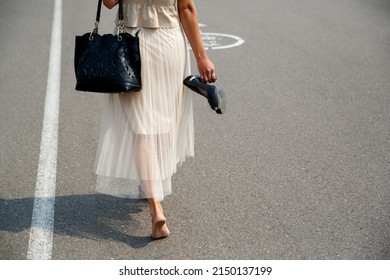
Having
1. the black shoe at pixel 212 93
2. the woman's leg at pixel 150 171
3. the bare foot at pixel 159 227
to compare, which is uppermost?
the black shoe at pixel 212 93

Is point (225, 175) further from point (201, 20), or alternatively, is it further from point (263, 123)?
point (201, 20)

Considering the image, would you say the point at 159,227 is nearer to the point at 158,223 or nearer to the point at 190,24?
the point at 158,223

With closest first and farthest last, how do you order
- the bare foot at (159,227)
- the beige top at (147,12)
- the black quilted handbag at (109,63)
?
1. the black quilted handbag at (109,63)
2. the beige top at (147,12)
3. the bare foot at (159,227)

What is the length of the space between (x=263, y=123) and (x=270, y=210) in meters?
1.98

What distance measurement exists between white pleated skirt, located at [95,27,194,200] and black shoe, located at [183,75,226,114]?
14cm

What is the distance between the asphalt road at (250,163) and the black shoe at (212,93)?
0.79m

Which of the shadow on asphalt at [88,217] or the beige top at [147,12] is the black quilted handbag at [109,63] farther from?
the shadow on asphalt at [88,217]

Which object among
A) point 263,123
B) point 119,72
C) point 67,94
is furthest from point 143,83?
point 67,94

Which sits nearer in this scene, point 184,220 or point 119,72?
point 119,72

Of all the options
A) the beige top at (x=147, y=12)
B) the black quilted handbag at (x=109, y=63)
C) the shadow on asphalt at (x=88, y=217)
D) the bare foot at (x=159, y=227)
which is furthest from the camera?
the shadow on asphalt at (x=88, y=217)

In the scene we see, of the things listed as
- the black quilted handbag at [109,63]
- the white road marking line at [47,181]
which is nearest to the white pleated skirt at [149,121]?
the black quilted handbag at [109,63]

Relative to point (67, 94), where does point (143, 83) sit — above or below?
above

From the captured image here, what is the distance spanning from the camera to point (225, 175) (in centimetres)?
525

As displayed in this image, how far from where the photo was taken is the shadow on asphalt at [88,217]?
4.33m
